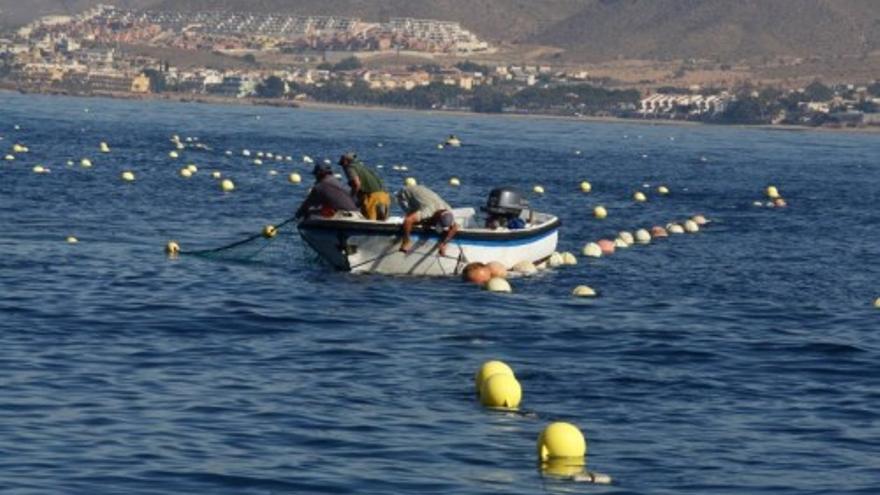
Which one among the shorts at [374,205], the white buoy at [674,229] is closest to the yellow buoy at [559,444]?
the shorts at [374,205]

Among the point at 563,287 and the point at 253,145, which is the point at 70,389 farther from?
the point at 253,145

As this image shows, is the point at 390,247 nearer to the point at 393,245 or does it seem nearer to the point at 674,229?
the point at 393,245

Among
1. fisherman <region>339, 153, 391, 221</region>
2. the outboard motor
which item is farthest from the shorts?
the outboard motor

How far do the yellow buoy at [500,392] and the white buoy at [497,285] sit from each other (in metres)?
12.4

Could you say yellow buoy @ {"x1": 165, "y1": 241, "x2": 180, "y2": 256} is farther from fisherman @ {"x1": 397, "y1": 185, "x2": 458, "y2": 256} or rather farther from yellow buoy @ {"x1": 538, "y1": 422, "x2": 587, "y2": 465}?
yellow buoy @ {"x1": 538, "y1": 422, "x2": 587, "y2": 465}

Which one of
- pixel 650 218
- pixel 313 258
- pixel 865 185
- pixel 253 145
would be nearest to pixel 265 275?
pixel 313 258

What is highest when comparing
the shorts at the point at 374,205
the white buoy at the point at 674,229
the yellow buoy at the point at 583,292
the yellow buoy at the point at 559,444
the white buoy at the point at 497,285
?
the shorts at the point at 374,205

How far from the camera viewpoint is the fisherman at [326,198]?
1565 inches

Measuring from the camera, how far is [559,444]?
23578mm

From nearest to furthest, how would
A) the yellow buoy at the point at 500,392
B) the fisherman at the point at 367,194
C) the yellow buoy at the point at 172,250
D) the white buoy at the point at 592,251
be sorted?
the yellow buoy at the point at 500,392 → the fisherman at the point at 367,194 → the yellow buoy at the point at 172,250 → the white buoy at the point at 592,251

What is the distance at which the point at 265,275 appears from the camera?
40.8 m

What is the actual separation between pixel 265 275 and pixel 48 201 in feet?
62.9

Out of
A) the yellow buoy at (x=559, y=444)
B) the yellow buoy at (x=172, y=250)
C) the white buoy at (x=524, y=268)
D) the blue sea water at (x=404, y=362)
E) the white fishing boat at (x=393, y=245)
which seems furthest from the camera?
the yellow buoy at (x=172, y=250)

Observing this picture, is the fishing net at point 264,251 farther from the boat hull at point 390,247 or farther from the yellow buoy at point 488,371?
the yellow buoy at point 488,371
